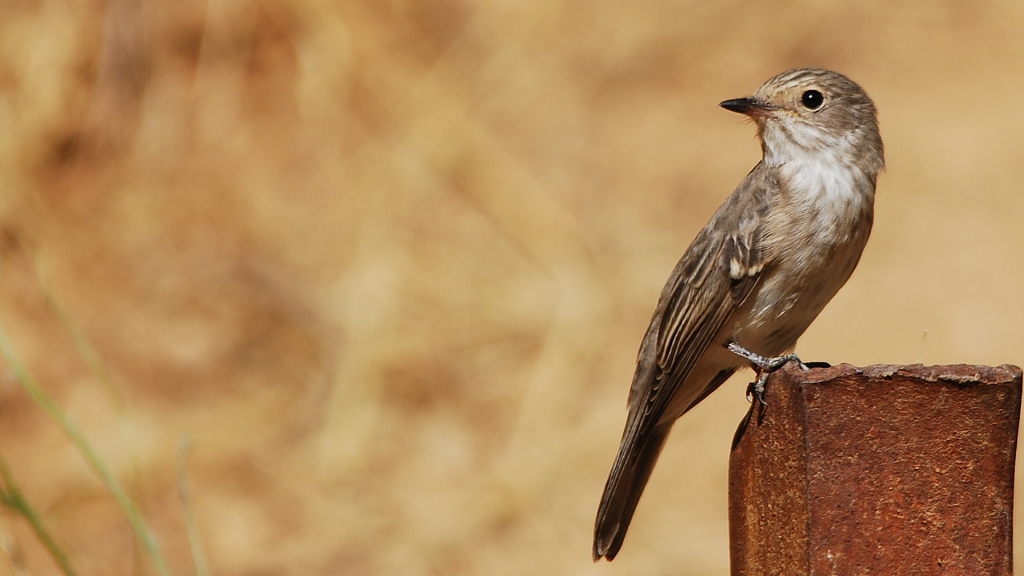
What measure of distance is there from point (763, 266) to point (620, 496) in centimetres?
90

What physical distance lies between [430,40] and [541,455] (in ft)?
11.4

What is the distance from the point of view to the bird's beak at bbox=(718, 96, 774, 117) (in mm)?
4340

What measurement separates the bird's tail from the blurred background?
2789mm

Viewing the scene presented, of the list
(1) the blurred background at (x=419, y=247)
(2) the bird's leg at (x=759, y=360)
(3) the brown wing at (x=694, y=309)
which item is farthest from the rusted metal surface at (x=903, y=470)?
(1) the blurred background at (x=419, y=247)

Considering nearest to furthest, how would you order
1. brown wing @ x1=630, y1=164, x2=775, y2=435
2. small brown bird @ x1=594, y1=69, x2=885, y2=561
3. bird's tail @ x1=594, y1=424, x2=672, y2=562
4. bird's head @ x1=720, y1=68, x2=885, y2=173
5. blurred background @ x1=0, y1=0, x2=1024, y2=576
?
bird's tail @ x1=594, y1=424, x2=672, y2=562
small brown bird @ x1=594, y1=69, x2=885, y2=561
brown wing @ x1=630, y1=164, x2=775, y2=435
bird's head @ x1=720, y1=68, x2=885, y2=173
blurred background @ x1=0, y1=0, x2=1024, y2=576

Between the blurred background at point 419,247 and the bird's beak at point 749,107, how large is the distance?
310cm

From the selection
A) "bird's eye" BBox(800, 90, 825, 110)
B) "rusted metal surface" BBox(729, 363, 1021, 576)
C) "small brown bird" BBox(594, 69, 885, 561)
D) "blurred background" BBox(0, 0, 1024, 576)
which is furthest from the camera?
"blurred background" BBox(0, 0, 1024, 576)

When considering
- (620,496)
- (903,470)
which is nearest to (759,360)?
(620,496)

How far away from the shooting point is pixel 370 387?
774cm

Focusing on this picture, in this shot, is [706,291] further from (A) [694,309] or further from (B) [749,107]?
(B) [749,107]

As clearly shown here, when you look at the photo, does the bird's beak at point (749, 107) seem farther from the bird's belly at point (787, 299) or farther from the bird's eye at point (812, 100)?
the bird's belly at point (787, 299)

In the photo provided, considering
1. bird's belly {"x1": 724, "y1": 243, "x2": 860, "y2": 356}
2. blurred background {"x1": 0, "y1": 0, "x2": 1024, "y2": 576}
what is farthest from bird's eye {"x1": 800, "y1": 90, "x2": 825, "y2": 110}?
blurred background {"x1": 0, "y1": 0, "x2": 1024, "y2": 576}

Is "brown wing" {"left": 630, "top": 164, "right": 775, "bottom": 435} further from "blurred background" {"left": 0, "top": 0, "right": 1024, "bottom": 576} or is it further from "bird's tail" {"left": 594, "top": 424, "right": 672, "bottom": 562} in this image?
"blurred background" {"left": 0, "top": 0, "right": 1024, "bottom": 576}

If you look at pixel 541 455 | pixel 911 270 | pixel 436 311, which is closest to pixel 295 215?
pixel 436 311
